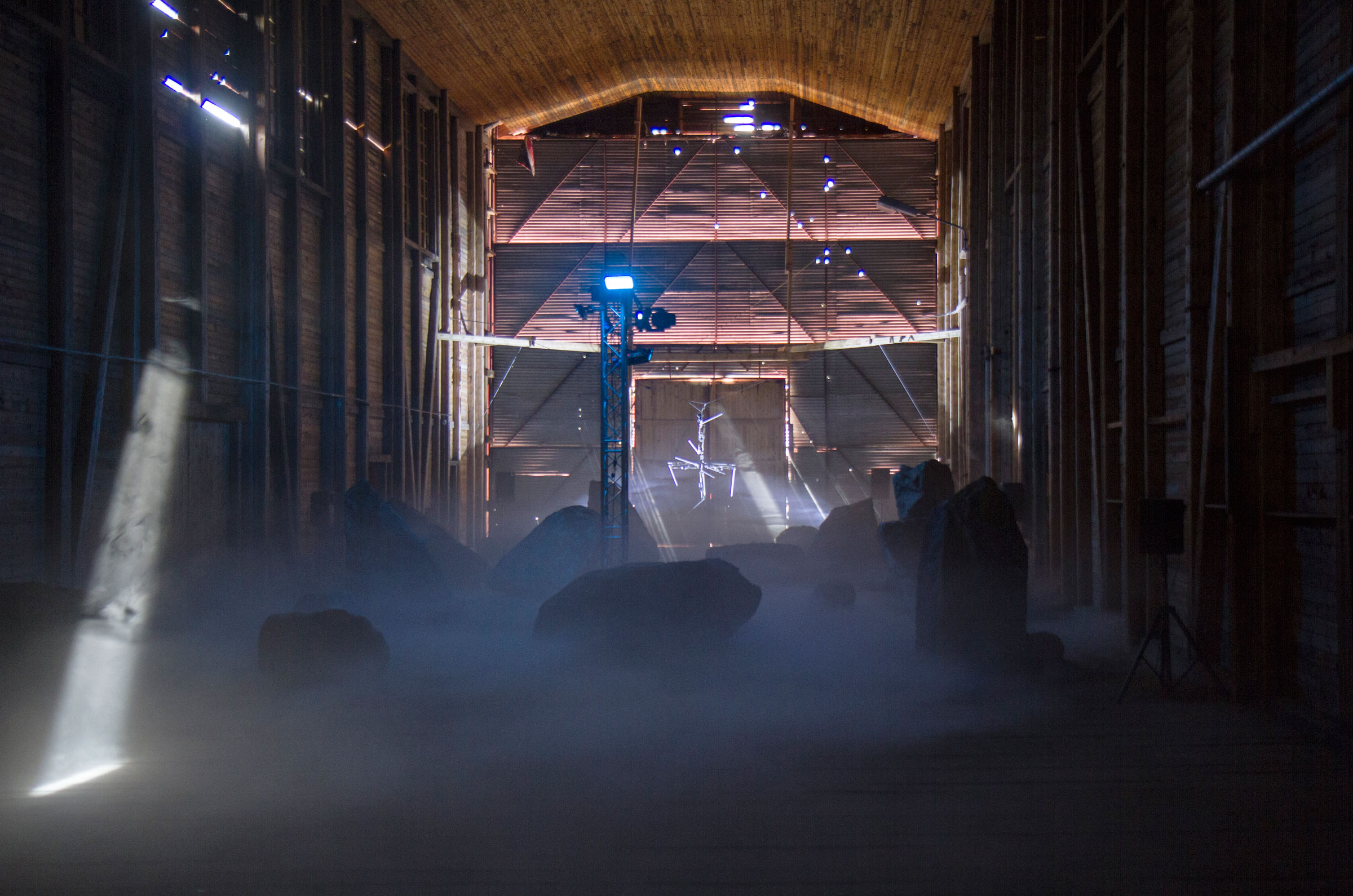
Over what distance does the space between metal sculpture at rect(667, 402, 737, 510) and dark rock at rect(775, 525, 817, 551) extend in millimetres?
3943

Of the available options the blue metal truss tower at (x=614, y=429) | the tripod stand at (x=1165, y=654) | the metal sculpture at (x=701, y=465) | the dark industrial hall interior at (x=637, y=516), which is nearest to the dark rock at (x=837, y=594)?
the dark industrial hall interior at (x=637, y=516)

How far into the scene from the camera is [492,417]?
2200 centimetres

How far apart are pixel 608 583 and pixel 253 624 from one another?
4.77 m

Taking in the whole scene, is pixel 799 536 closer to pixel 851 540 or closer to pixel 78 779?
pixel 851 540

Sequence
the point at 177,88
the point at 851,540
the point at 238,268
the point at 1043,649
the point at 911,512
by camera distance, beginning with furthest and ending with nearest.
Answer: the point at 851,540
the point at 911,512
the point at 238,268
the point at 177,88
the point at 1043,649

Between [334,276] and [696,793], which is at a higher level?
[334,276]

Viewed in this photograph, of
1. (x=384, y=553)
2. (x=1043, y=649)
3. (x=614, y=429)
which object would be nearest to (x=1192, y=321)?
(x=1043, y=649)

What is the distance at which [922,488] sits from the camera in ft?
45.2

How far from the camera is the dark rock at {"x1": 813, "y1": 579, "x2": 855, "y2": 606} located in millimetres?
11688

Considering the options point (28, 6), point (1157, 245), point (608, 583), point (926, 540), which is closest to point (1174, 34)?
point (1157, 245)

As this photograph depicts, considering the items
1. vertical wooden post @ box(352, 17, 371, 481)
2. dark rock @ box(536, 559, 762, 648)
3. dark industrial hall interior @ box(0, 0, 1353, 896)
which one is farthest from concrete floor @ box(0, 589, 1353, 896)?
vertical wooden post @ box(352, 17, 371, 481)

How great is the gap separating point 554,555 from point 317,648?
6.20 m

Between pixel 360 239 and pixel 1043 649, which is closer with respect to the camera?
pixel 1043 649

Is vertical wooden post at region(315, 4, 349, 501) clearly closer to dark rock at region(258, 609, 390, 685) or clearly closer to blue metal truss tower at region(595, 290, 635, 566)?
blue metal truss tower at region(595, 290, 635, 566)
